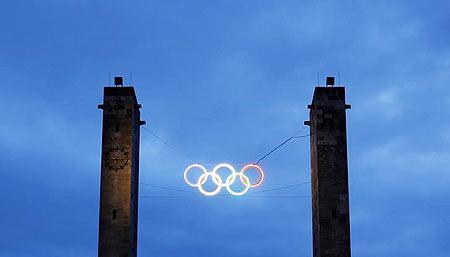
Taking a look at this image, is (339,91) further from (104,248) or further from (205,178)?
(104,248)

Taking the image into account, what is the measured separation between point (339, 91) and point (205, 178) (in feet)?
31.6

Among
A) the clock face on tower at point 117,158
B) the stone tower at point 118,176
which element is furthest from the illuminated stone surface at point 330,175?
the clock face on tower at point 117,158

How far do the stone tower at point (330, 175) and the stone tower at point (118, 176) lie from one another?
1050cm

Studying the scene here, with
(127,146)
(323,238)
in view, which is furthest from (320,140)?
(127,146)

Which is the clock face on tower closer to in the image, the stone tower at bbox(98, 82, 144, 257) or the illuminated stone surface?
the stone tower at bbox(98, 82, 144, 257)

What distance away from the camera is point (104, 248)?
Answer: 5300cm

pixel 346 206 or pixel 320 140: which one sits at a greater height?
pixel 320 140

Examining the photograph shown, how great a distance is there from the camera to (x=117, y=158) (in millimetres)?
54031

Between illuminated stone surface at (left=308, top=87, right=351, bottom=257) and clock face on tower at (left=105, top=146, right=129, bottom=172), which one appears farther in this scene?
clock face on tower at (left=105, top=146, right=129, bottom=172)

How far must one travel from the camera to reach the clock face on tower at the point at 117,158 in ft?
177

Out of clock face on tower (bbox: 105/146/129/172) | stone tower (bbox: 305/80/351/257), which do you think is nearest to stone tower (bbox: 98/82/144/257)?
clock face on tower (bbox: 105/146/129/172)

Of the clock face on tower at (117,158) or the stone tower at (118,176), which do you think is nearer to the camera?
the stone tower at (118,176)

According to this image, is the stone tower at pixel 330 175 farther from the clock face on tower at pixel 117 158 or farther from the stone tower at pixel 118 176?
the clock face on tower at pixel 117 158

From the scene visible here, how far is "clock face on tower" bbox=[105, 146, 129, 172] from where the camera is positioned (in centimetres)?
5391
